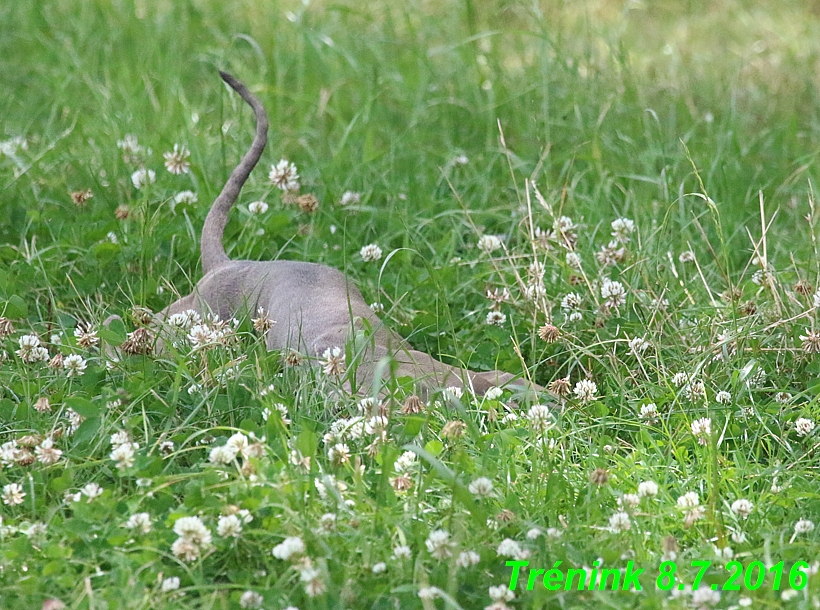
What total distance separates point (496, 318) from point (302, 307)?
1.92ft

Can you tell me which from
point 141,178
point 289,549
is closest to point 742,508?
point 289,549

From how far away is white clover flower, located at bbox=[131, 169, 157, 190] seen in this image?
141 inches

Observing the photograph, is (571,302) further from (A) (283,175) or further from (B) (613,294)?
(A) (283,175)

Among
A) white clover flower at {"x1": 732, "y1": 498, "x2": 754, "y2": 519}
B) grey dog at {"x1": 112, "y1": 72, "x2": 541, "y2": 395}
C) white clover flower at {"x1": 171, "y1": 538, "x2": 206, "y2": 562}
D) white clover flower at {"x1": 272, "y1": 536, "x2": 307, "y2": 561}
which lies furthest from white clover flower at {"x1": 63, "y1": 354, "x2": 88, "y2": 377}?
white clover flower at {"x1": 732, "y1": 498, "x2": 754, "y2": 519}

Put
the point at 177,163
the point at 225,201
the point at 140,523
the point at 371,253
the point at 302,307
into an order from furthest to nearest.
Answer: the point at 177,163 < the point at 371,253 < the point at 225,201 < the point at 302,307 < the point at 140,523

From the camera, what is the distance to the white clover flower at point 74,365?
265 cm

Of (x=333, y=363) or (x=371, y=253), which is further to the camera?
(x=371, y=253)

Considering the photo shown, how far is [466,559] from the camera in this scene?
1.94 m

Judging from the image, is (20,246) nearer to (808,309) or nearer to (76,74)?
(76,74)

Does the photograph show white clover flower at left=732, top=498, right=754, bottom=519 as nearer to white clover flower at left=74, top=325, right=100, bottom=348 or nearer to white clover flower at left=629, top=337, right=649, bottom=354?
white clover flower at left=629, top=337, right=649, bottom=354

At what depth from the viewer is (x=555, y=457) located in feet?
7.92

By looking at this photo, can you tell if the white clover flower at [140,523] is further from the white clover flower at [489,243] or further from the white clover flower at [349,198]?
the white clover flower at [349,198]

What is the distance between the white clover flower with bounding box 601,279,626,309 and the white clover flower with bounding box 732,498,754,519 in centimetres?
98

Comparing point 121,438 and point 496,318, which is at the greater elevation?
point 121,438
